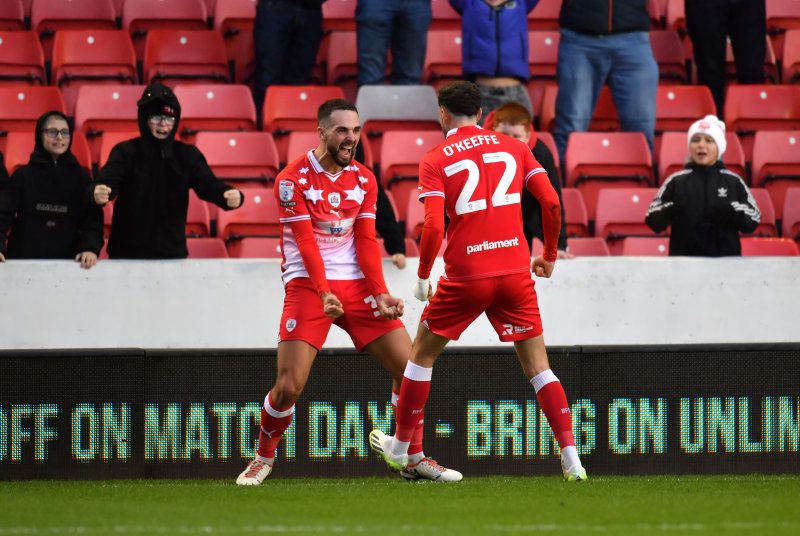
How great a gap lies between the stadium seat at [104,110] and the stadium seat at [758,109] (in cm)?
491

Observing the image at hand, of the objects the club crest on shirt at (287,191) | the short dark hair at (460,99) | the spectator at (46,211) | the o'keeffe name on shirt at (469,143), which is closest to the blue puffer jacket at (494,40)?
the spectator at (46,211)

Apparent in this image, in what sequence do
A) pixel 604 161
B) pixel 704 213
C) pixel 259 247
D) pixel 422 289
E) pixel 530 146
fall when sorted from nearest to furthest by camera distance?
pixel 422 289, pixel 530 146, pixel 704 213, pixel 259 247, pixel 604 161

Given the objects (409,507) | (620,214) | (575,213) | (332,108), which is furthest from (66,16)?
(409,507)

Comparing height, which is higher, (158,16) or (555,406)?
(158,16)

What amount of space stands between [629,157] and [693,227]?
2.20 meters

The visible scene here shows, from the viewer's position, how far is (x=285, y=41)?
1161 centimetres

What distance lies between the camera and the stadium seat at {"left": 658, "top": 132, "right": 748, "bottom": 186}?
1148cm

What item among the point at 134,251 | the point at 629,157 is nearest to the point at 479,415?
the point at 134,251

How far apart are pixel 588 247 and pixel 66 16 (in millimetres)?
5458

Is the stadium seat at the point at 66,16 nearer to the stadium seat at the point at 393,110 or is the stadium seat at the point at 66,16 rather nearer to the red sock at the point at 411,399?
the stadium seat at the point at 393,110

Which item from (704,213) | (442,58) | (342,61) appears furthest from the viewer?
(442,58)

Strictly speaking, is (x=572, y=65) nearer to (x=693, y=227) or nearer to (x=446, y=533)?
(x=693, y=227)

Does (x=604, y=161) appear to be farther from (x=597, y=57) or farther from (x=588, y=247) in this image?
(x=588, y=247)

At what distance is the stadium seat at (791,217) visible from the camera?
36.0 feet
